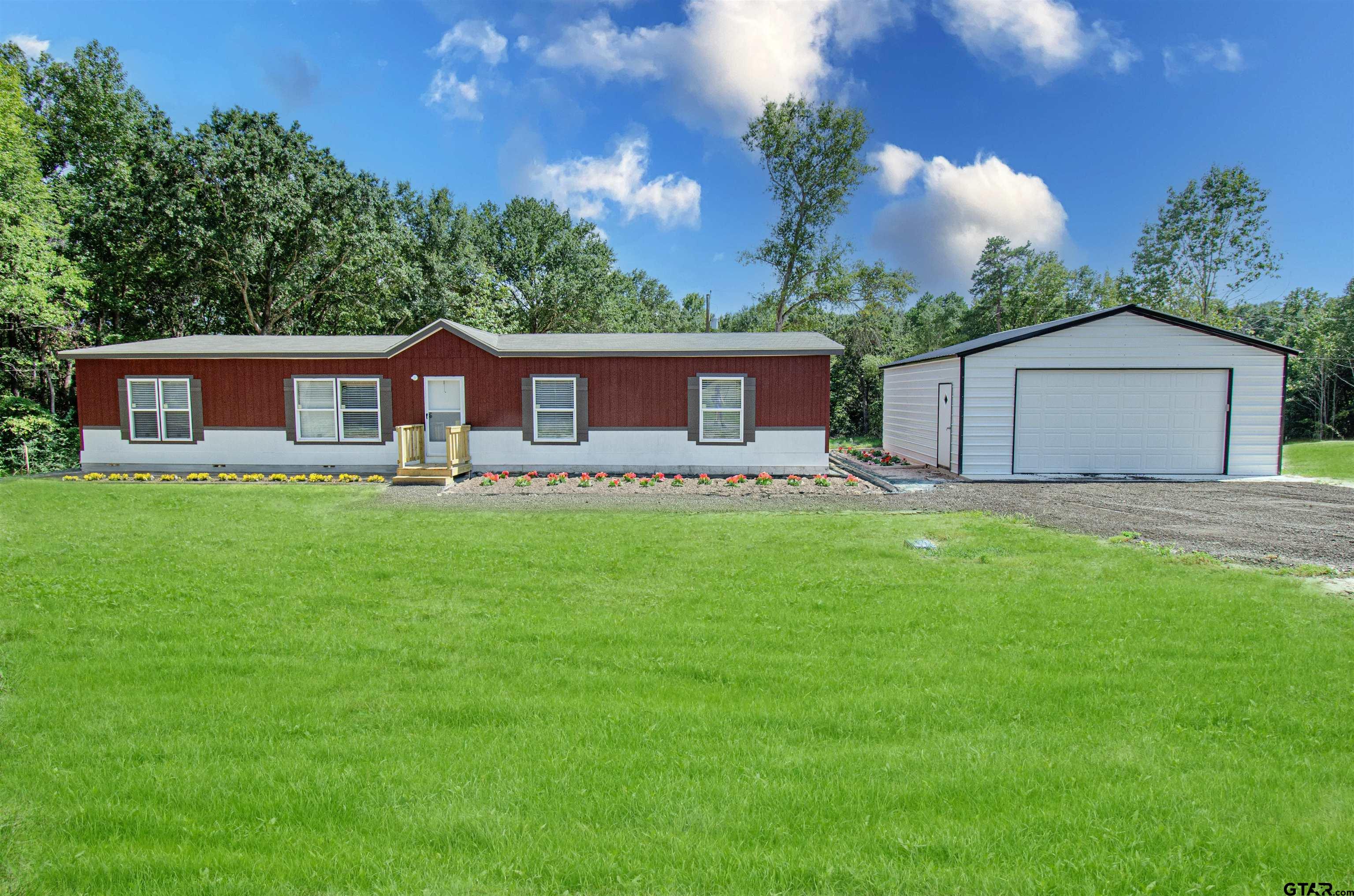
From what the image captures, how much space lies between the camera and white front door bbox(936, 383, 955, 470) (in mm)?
A: 15898

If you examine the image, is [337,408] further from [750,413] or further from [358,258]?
[358,258]

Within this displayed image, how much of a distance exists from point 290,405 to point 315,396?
22.2 inches

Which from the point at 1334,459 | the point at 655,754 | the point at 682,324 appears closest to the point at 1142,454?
the point at 1334,459

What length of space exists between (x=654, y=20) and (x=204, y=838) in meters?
22.2

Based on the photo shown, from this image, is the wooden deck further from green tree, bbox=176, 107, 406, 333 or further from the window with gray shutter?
green tree, bbox=176, 107, 406, 333

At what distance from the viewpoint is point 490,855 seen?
2684 mm

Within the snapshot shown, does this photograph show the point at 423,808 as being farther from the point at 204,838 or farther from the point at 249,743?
the point at 249,743

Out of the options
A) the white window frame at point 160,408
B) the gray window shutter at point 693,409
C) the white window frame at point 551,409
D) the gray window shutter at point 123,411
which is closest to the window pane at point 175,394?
the white window frame at point 160,408

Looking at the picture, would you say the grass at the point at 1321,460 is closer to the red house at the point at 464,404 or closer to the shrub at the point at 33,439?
the red house at the point at 464,404

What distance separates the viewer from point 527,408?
1584 centimetres

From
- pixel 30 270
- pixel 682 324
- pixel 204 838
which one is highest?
pixel 682 324

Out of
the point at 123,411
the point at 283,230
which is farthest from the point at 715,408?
the point at 283,230

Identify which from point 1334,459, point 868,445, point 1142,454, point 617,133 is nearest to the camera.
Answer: point 1142,454

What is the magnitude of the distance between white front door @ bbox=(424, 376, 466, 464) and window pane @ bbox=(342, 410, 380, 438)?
3.89ft
